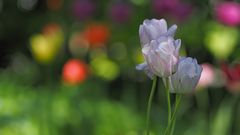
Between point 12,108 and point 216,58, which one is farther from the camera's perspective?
point 216,58

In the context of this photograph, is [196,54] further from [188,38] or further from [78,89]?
[78,89]

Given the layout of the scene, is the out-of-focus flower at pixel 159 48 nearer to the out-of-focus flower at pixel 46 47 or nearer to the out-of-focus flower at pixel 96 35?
the out-of-focus flower at pixel 46 47

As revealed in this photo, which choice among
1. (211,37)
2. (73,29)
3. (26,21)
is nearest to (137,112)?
(211,37)

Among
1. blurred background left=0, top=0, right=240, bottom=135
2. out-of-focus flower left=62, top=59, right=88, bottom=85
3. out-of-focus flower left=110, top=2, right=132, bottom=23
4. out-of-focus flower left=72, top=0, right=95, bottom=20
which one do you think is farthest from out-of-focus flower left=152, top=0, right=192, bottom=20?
out-of-focus flower left=62, top=59, right=88, bottom=85

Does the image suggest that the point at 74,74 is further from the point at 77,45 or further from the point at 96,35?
the point at 77,45

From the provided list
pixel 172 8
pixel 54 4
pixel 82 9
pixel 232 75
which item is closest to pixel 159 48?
pixel 232 75

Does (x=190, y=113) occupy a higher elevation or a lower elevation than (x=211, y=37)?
lower

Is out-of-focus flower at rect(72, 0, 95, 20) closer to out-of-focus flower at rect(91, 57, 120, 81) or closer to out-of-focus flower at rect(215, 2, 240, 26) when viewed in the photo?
out-of-focus flower at rect(91, 57, 120, 81)

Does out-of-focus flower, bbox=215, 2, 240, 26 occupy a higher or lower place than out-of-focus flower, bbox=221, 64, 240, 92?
higher
